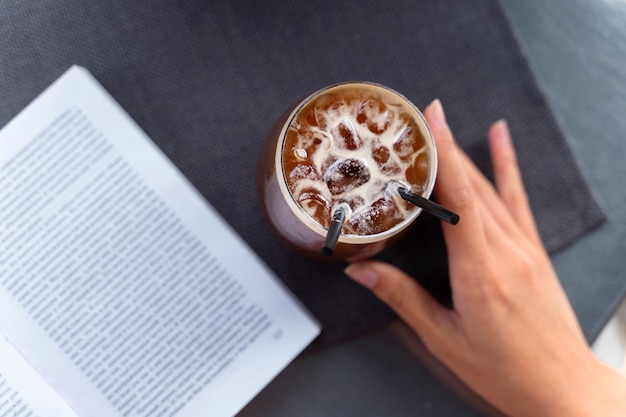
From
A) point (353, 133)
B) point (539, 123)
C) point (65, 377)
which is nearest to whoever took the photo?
point (353, 133)

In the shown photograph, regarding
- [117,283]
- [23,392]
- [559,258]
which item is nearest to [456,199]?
[559,258]

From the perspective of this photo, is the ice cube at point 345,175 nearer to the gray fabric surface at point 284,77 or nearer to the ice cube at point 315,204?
the ice cube at point 315,204

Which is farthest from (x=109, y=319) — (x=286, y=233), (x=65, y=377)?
(x=286, y=233)

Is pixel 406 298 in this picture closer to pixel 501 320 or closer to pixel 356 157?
pixel 501 320

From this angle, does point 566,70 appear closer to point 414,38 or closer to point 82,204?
point 414,38

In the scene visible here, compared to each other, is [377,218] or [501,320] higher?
[377,218]
